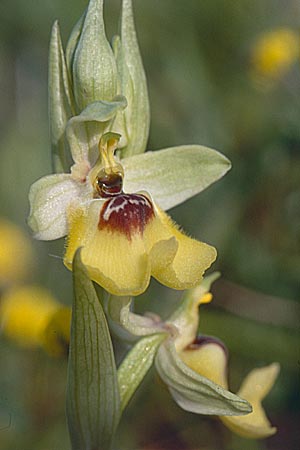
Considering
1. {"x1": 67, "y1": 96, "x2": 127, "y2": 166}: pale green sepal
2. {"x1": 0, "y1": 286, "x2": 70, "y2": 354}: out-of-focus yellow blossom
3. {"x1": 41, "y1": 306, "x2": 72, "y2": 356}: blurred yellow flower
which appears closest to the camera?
{"x1": 67, "y1": 96, "x2": 127, "y2": 166}: pale green sepal

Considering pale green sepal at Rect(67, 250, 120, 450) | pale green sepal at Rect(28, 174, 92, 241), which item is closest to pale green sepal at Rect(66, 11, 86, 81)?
pale green sepal at Rect(28, 174, 92, 241)

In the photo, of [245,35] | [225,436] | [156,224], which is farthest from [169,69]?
[156,224]

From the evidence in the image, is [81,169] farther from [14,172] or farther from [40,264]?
[14,172]

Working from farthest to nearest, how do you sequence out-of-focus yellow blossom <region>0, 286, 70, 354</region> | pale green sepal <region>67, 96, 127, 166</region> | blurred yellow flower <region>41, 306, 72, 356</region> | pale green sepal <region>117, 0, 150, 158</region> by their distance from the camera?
out-of-focus yellow blossom <region>0, 286, 70, 354</region>
blurred yellow flower <region>41, 306, 72, 356</region>
pale green sepal <region>117, 0, 150, 158</region>
pale green sepal <region>67, 96, 127, 166</region>

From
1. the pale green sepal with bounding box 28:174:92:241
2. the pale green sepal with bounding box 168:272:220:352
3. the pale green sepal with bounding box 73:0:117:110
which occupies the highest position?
the pale green sepal with bounding box 73:0:117:110

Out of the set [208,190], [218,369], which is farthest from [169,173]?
[208,190]

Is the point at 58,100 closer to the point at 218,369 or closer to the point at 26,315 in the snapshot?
the point at 218,369

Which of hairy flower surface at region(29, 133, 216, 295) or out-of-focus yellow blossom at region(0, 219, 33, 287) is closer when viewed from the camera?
hairy flower surface at region(29, 133, 216, 295)

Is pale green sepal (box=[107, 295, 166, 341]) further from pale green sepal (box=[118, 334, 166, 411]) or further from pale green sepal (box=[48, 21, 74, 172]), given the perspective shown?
pale green sepal (box=[48, 21, 74, 172])
